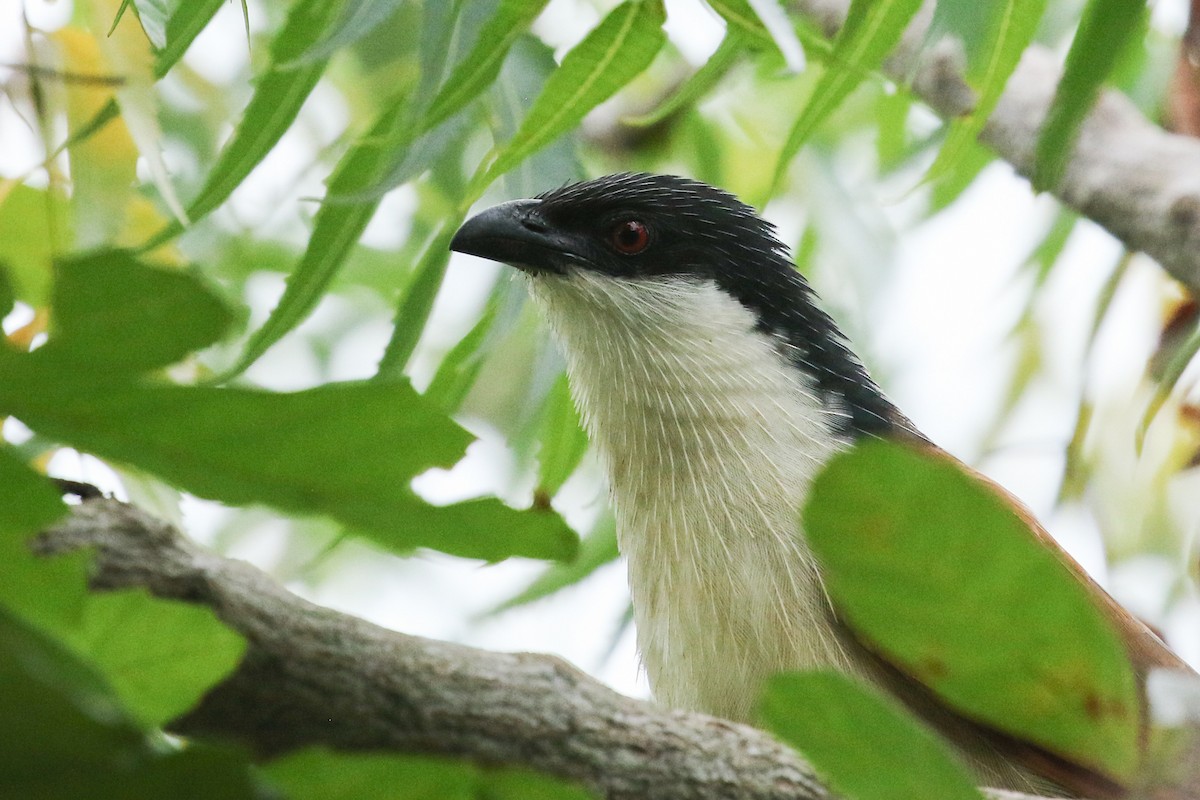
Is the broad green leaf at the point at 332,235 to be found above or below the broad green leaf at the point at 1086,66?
above

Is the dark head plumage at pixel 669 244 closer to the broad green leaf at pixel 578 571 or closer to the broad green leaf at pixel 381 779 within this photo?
the broad green leaf at pixel 578 571

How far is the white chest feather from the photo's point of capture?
9.57ft

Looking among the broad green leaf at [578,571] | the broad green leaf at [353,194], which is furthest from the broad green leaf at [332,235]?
the broad green leaf at [578,571]

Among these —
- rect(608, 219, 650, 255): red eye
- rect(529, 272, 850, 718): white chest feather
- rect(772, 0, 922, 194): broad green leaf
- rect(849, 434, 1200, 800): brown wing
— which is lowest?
rect(849, 434, 1200, 800): brown wing

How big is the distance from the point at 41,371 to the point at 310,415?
158 mm

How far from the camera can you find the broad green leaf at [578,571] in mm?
4191

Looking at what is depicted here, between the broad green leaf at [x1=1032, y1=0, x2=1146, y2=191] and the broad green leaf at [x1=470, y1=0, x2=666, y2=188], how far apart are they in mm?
819

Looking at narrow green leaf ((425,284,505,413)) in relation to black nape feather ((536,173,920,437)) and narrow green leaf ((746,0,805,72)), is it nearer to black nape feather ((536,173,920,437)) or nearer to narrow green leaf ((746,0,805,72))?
black nape feather ((536,173,920,437))

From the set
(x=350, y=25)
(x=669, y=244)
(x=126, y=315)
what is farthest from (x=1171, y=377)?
(x=126, y=315)

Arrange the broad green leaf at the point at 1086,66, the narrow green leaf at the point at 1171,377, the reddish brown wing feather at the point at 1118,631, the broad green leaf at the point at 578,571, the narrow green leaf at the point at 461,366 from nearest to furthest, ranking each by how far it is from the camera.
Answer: the broad green leaf at the point at 1086,66 → the reddish brown wing feather at the point at 1118,631 → the narrow green leaf at the point at 461,366 → the narrow green leaf at the point at 1171,377 → the broad green leaf at the point at 578,571

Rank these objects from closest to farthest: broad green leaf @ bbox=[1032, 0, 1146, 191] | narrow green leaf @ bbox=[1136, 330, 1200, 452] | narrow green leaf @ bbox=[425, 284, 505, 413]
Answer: broad green leaf @ bbox=[1032, 0, 1146, 191] < narrow green leaf @ bbox=[425, 284, 505, 413] < narrow green leaf @ bbox=[1136, 330, 1200, 452]

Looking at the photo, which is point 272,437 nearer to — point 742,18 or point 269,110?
point 742,18

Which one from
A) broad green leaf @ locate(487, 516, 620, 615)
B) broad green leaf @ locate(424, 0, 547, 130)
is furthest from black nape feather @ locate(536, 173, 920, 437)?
broad green leaf @ locate(424, 0, 547, 130)

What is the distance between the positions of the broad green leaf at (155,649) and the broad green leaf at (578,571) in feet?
10.2
